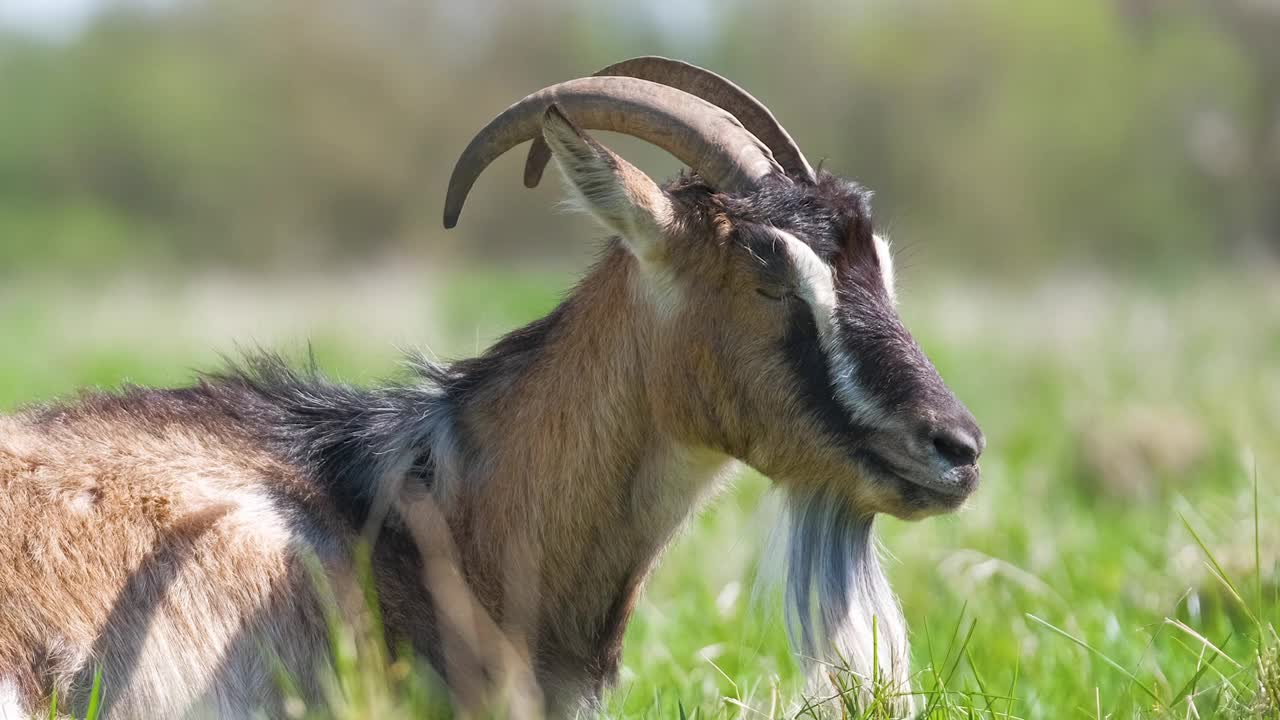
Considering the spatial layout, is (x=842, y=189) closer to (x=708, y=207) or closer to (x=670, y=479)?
(x=708, y=207)

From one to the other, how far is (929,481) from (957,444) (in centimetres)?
12

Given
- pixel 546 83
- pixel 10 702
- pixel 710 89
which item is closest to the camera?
pixel 10 702

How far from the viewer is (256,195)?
36.2 metres

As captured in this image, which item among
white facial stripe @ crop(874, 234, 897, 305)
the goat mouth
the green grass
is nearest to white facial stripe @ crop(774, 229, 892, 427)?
the goat mouth

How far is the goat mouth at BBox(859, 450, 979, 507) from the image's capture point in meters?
3.32

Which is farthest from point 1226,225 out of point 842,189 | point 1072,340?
point 842,189

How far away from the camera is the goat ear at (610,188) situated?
3.43 m

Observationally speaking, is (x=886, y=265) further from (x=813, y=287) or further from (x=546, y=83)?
(x=546, y=83)

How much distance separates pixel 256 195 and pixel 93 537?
34267 mm

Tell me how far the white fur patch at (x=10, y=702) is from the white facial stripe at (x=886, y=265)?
7.66 ft

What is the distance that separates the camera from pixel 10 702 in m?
3.15

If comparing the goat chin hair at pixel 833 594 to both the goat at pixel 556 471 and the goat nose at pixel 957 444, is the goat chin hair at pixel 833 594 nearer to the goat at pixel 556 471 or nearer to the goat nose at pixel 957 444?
the goat at pixel 556 471

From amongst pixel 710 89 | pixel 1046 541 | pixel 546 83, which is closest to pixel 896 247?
pixel 1046 541

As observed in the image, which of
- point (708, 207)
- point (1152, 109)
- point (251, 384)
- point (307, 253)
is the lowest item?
point (307, 253)
